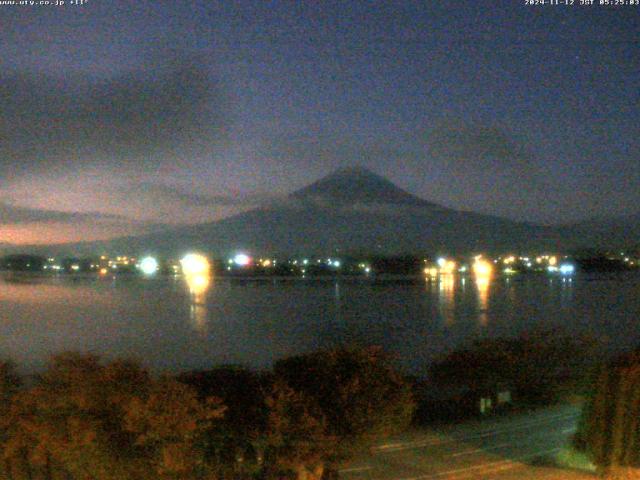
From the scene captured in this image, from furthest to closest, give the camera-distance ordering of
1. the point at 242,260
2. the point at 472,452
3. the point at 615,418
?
1. the point at 242,260
2. the point at 472,452
3. the point at 615,418

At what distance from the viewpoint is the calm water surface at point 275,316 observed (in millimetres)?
37844

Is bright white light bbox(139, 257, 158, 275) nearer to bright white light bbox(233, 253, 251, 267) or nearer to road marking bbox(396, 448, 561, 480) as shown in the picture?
bright white light bbox(233, 253, 251, 267)

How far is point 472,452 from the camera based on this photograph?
1220cm

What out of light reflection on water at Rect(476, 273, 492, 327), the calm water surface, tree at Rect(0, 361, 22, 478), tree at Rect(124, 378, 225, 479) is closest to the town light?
light reflection on water at Rect(476, 273, 492, 327)

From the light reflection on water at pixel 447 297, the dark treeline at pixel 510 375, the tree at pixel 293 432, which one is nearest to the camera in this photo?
the tree at pixel 293 432

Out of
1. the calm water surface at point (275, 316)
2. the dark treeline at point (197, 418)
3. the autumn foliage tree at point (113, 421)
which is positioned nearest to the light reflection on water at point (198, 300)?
the calm water surface at point (275, 316)

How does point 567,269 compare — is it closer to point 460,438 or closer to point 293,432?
point 460,438

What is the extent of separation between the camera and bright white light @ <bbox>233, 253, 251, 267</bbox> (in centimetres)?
8153

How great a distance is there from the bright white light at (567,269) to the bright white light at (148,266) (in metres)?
42.6

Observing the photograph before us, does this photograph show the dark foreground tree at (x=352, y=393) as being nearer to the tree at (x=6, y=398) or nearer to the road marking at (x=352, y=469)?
the road marking at (x=352, y=469)

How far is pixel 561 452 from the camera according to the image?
1130 cm

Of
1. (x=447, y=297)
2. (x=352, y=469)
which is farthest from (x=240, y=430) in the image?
(x=447, y=297)

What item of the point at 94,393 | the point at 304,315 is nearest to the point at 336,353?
the point at 94,393

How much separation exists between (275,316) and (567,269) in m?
46.1
